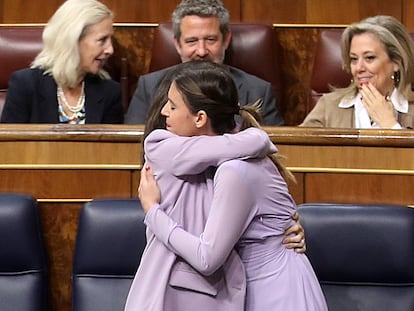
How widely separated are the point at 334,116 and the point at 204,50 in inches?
9.0

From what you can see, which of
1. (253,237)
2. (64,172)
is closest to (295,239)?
(253,237)

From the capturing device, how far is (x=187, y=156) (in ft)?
3.08

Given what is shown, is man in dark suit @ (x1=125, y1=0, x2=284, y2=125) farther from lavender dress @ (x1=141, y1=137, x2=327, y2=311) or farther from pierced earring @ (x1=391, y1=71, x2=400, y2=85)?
lavender dress @ (x1=141, y1=137, x2=327, y2=311)

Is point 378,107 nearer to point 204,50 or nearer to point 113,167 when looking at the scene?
point 204,50

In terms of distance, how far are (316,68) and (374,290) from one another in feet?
2.07

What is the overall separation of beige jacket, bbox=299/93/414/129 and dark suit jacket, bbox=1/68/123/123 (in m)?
0.31

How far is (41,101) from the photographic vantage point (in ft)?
5.34

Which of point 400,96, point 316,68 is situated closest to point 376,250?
point 400,96

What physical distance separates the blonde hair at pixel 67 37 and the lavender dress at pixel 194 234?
71 centimetres

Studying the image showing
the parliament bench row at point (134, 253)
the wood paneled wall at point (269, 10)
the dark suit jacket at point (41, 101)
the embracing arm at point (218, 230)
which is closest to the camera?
the embracing arm at point (218, 230)

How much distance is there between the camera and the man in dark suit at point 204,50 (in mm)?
1584

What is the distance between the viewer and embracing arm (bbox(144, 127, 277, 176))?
3.07 ft

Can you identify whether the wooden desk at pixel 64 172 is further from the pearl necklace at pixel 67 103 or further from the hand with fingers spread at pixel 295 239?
the pearl necklace at pixel 67 103

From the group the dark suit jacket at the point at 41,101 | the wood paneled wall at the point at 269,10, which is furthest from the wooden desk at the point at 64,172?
the wood paneled wall at the point at 269,10
